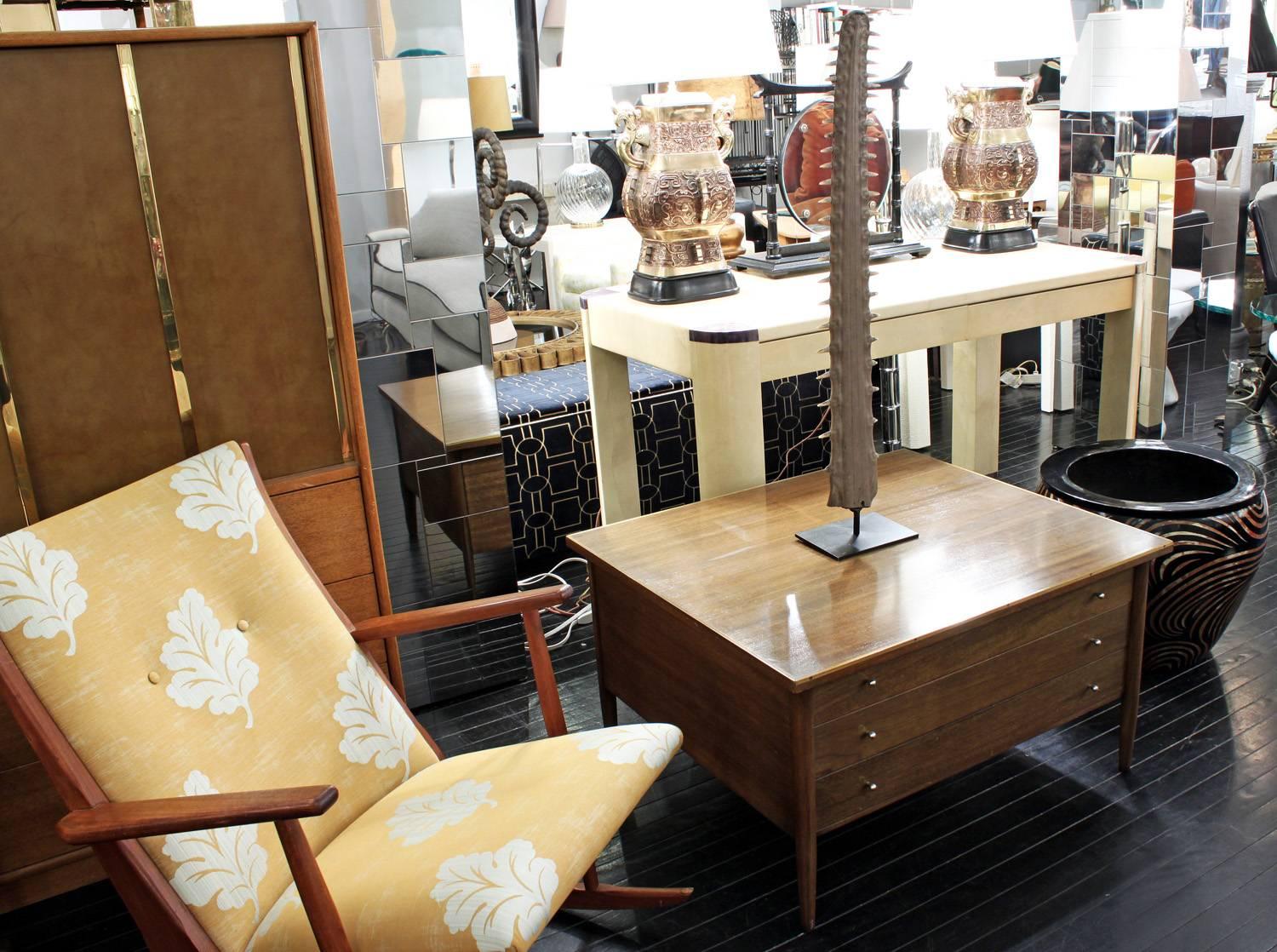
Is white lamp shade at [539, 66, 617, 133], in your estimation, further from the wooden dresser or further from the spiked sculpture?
the spiked sculpture

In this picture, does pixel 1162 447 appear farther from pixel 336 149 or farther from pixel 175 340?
pixel 175 340

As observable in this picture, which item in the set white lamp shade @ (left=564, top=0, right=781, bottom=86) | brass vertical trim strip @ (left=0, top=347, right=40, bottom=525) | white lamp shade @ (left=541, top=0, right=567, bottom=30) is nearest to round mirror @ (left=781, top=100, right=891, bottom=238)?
white lamp shade @ (left=564, top=0, right=781, bottom=86)

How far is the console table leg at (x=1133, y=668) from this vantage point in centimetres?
215

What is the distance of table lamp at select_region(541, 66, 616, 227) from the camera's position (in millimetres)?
5410

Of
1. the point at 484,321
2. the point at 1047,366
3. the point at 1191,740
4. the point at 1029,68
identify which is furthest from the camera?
the point at 1029,68

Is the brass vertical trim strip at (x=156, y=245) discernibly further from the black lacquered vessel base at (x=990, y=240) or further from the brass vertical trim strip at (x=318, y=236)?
the black lacquered vessel base at (x=990, y=240)

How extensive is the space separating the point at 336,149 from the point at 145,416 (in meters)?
0.70

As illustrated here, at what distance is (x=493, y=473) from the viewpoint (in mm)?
2719

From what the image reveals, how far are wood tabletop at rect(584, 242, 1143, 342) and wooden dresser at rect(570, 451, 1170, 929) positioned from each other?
0.46 m

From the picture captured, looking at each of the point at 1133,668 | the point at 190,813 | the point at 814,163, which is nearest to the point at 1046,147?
the point at 814,163

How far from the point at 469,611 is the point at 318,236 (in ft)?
2.45

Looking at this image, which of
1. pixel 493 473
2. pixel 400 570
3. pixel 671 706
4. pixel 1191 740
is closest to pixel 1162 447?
pixel 1191 740

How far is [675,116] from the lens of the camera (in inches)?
107

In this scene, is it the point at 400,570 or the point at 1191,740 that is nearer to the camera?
the point at 1191,740
